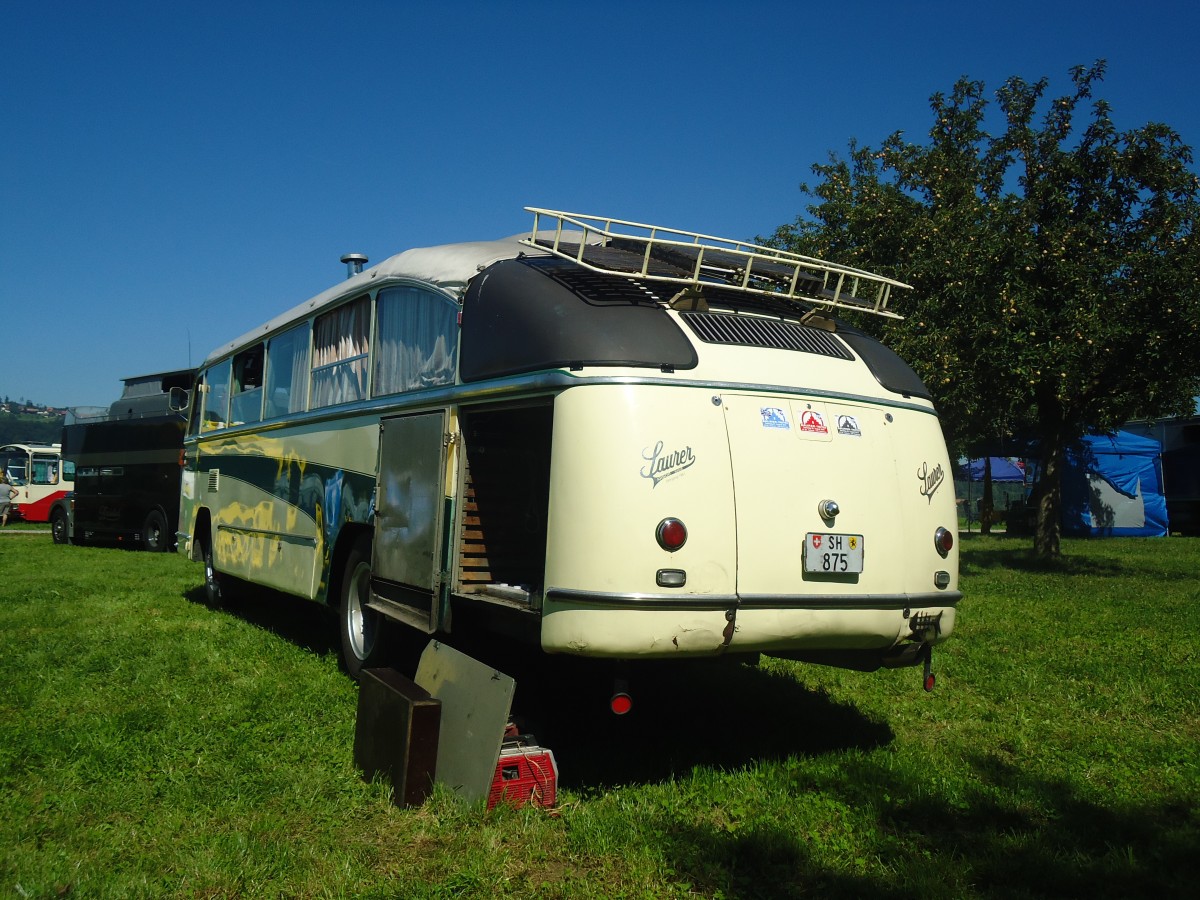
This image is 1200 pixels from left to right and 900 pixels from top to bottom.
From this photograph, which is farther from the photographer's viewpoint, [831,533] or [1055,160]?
[1055,160]

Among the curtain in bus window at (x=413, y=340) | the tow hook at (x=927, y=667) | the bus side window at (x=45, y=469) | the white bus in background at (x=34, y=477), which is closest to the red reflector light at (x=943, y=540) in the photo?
A: the tow hook at (x=927, y=667)

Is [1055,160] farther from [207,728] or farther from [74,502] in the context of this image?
[74,502]

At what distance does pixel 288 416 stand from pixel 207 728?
3372 millimetres

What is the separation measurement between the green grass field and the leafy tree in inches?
270

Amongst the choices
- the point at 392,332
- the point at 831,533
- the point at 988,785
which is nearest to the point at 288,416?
the point at 392,332

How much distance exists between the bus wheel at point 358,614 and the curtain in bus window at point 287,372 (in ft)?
6.22

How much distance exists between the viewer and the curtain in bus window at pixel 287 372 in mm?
8617

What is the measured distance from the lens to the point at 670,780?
16.7 ft

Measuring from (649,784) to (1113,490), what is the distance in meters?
28.3

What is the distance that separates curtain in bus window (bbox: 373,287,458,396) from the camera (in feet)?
19.7

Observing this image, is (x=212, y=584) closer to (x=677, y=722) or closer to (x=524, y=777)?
(x=677, y=722)

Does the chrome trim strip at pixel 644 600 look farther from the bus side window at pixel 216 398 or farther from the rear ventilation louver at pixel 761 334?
the bus side window at pixel 216 398

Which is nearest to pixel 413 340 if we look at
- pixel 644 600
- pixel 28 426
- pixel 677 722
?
pixel 644 600

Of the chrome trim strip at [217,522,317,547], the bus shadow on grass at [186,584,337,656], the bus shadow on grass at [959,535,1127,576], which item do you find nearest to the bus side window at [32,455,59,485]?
the bus shadow on grass at [186,584,337,656]
